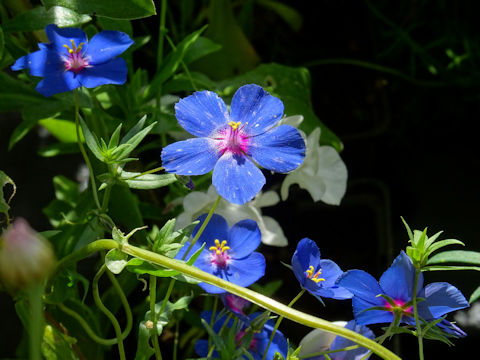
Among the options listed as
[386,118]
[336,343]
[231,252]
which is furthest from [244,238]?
[386,118]

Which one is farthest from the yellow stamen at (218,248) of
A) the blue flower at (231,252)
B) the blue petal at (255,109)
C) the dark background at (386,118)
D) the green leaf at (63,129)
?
the dark background at (386,118)

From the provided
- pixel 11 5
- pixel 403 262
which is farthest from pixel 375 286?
pixel 11 5

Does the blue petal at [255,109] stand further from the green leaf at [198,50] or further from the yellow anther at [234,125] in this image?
the green leaf at [198,50]

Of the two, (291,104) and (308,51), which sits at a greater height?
(291,104)

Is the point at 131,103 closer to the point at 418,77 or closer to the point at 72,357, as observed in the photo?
the point at 72,357

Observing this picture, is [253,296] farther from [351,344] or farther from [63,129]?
[63,129]

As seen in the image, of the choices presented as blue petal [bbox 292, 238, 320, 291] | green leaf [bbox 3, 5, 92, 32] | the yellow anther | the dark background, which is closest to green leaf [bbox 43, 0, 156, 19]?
green leaf [bbox 3, 5, 92, 32]

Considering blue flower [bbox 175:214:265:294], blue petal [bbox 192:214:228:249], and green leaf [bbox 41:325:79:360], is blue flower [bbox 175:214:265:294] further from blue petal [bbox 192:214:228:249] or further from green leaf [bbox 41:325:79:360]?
green leaf [bbox 41:325:79:360]
